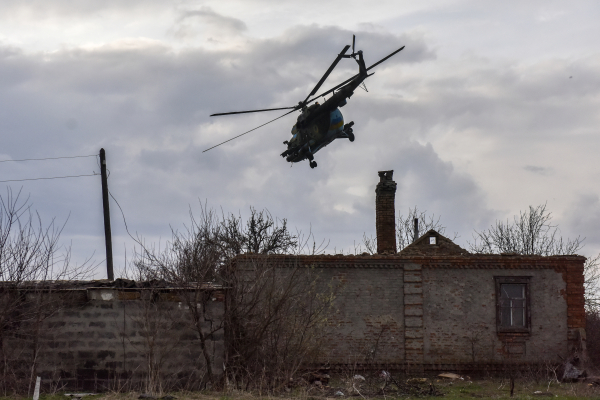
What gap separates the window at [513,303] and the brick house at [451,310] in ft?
0.09

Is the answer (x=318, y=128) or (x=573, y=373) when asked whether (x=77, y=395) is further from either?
(x=573, y=373)

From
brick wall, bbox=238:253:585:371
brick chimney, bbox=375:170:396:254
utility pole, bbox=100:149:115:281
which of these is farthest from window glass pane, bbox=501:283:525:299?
utility pole, bbox=100:149:115:281

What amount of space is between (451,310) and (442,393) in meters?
4.18

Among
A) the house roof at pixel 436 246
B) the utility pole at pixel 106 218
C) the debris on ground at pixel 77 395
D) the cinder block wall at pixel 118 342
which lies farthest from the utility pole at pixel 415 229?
the debris on ground at pixel 77 395

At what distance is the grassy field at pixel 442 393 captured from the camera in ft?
39.7

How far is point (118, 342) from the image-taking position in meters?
12.9

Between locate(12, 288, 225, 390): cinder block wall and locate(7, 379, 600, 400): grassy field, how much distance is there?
560mm

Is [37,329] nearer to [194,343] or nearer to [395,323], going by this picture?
[194,343]

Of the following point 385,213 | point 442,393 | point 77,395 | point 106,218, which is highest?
point 385,213

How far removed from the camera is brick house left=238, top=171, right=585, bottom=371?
18875 mm

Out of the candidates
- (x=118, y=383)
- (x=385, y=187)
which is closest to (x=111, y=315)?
(x=118, y=383)

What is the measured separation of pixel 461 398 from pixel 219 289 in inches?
229

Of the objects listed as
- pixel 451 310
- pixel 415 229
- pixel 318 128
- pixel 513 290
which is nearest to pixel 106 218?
pixel 318 128

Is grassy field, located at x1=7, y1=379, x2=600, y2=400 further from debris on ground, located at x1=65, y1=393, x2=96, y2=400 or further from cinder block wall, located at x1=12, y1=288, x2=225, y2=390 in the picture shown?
cinder block wall, located at x1=12, y1=288, x2=225, y2=390
